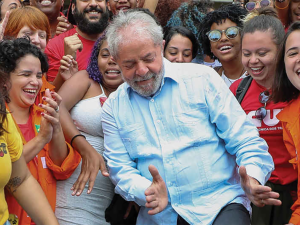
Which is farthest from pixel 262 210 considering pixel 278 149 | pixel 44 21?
pixel 44 21

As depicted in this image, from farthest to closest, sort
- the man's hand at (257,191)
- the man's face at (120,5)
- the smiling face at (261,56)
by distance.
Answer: the man's face at (120,5), the smiling face at (261,56), the man's hand at (257,191)

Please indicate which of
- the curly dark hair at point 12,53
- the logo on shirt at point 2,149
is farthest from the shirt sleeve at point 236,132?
the curly dark hair at point 12,53

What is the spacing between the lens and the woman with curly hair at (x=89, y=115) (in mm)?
3670

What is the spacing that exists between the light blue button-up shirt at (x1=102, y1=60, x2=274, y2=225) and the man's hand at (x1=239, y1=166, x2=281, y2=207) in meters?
0.11

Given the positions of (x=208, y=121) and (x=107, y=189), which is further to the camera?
(x=107, y=189)

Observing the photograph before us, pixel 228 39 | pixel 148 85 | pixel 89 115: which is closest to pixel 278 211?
pixel 148 85

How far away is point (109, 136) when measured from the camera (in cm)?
329

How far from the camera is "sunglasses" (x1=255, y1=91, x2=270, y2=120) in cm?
351

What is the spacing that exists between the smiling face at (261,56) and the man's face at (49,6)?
2720 mm

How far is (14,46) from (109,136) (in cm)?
107

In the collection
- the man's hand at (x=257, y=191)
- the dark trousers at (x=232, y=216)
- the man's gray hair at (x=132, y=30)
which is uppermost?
the man's gray hair at (x=132, y=30)

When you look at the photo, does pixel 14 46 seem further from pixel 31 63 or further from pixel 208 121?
pixel 208 121

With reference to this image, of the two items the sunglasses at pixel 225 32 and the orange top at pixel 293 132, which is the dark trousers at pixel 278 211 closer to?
the orange top at pixel 293 132

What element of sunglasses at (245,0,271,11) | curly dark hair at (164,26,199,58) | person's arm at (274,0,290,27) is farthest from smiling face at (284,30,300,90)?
person's arm at (274,0,290,27)
